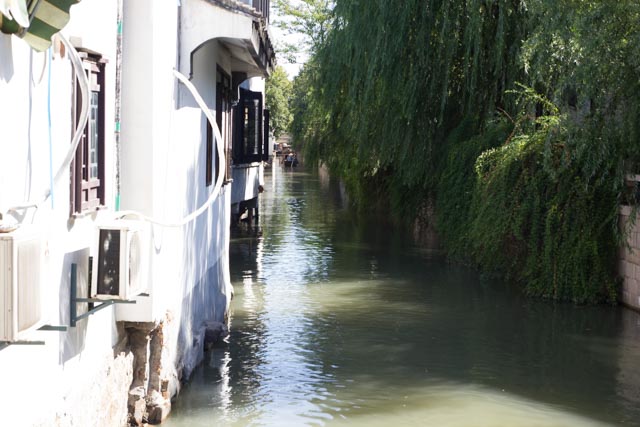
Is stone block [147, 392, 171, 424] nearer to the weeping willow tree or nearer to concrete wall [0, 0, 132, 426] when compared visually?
concrete wall [0, 0, 132, 426]

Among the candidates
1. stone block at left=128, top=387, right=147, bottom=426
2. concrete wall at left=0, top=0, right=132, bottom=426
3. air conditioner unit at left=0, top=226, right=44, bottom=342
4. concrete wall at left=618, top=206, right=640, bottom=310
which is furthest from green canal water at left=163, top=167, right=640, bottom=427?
air conditioner unit at left=0, top=226, right=44, bottom=342

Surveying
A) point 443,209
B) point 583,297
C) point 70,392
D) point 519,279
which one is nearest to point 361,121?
point 443,209

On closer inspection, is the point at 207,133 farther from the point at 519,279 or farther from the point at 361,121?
the point at 361,121

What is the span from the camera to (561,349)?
1290 centimetres

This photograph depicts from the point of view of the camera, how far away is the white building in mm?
5227

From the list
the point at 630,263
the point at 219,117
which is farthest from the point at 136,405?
the point at 630,263

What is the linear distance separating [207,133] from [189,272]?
246 centimetres

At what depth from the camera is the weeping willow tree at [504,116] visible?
13.5 metres

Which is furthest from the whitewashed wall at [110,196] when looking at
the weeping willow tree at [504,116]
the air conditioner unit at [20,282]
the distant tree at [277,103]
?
the distant tree at [277,103]

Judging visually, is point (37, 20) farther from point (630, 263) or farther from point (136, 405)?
point (630, 263)

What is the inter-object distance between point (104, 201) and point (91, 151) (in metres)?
0.54

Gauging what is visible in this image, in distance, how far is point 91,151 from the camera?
7367mm

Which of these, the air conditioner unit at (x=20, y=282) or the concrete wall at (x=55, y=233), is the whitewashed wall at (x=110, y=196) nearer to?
the concrete wall at (x=55, y=233)

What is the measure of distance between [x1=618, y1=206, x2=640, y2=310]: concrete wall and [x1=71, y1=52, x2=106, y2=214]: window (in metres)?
9.47
